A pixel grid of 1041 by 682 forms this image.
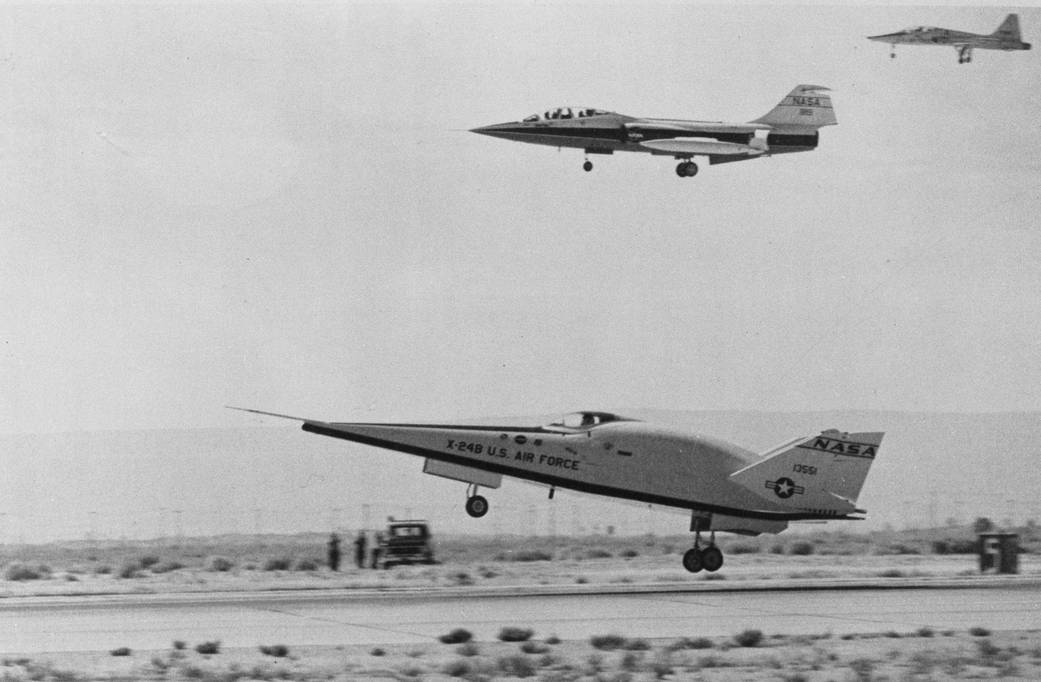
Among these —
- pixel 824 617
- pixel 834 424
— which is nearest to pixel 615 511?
pixel 834 424

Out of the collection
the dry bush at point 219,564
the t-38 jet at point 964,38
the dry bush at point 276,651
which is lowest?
the dry bush at point 276,651

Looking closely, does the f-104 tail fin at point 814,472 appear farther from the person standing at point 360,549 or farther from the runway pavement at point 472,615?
the person standing at point 360,549

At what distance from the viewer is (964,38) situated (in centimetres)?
2839

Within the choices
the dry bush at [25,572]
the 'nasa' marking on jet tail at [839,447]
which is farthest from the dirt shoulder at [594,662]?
the dry bush at [25,572]

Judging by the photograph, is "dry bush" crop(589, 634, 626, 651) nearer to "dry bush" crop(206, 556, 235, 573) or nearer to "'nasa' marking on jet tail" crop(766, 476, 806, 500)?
"'nasa' marking on jet tail" crop(766, 476, 806, 500)

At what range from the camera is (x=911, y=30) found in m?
27.3

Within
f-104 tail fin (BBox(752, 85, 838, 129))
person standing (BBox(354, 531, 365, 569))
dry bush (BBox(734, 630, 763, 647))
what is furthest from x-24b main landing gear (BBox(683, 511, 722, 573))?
person standing (BBox(354, 531, 365, 569))

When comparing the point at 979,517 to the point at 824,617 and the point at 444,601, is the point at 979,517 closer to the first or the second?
the point at 824,617

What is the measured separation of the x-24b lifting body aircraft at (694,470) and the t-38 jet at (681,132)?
5.63 meters

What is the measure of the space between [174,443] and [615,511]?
1061 cm

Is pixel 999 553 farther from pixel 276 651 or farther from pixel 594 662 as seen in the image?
pixel 276 651

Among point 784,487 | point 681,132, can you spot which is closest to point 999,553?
point 784,487

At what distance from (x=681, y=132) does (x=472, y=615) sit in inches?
430

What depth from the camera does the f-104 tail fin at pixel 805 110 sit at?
28.5 metres
